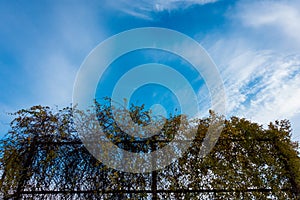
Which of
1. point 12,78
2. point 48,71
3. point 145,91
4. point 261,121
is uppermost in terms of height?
point 48,71

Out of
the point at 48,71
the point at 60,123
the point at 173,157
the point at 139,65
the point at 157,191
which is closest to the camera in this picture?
the point at 157,191

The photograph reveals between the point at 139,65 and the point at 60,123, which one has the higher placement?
the point at 139,65

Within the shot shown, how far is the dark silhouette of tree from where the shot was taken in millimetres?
3350

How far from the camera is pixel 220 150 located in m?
3.63

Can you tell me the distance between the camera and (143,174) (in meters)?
3.44

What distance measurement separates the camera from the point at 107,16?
4395 millimetres

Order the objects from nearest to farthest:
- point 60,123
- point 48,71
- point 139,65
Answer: point 60,123 < point 139,65 < point 48,71

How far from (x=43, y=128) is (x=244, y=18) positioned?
5.05 m

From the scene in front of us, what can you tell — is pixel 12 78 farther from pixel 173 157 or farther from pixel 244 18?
pixel 244 18

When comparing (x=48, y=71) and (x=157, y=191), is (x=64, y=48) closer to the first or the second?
(x=48, y=71)

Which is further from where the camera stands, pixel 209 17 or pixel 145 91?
pixel 209 17

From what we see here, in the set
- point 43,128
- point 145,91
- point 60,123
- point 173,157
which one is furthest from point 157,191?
point 43,128

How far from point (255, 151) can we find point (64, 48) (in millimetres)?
4815

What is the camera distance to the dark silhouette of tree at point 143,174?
11.0 feet
